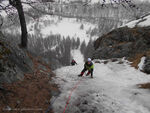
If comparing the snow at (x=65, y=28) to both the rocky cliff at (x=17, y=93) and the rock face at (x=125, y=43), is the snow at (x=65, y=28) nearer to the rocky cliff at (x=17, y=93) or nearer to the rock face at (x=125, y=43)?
the rock face at (x=125, y=43)

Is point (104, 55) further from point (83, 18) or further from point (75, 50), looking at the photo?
point (83, 18)

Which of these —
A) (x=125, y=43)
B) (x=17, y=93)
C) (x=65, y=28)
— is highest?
(x=65, y=28)

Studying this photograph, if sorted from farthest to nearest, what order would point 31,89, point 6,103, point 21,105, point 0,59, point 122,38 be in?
point 122,38
point 31,89
point 0,59
point 21,105
point 6,103

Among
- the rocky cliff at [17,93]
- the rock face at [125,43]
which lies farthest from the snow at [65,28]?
the rocky cliff at [17,93]

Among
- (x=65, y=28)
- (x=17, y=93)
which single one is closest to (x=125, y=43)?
(x=17, y=93)

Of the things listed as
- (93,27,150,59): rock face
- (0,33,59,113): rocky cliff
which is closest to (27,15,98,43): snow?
(93,27,150,59): rock face

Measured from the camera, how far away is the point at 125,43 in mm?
12938

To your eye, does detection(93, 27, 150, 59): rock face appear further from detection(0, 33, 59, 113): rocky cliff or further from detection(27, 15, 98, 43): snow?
detection(27, 15, 98, 43): snow

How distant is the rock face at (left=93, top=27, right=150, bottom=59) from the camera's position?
1112 cm

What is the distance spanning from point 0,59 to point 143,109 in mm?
6175

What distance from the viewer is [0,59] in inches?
164

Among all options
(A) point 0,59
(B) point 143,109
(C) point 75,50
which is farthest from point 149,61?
(C) point 75,50

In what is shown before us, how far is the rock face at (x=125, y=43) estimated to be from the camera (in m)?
11.1

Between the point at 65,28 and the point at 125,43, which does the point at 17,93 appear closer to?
the point at 125,43
